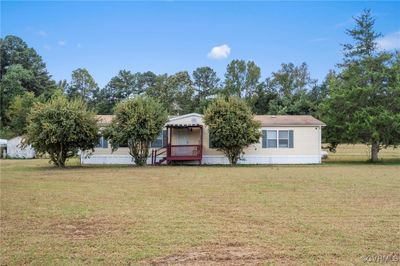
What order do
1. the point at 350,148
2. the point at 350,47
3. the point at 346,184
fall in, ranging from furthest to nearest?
the point at 350,148, the point at 350,47, the point at 346,184

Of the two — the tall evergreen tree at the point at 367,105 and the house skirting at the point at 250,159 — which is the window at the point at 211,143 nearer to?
the house skirting at the point at 250,159

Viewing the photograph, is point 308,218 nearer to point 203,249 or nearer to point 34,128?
point 203,249

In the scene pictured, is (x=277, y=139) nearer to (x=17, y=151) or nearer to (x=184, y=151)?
(x=184, y=151)

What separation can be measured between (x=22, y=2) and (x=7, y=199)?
30.0 feet

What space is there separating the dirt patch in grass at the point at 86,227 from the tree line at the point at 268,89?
51.7ft

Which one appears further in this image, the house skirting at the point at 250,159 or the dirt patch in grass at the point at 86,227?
the house skirting at the point at 250,159

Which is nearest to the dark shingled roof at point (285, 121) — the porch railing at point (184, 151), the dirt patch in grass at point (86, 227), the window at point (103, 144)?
the window at point (103, 144)

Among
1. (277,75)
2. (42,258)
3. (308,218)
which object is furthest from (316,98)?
(42,258)

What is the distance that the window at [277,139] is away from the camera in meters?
24.4

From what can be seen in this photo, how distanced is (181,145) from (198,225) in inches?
661

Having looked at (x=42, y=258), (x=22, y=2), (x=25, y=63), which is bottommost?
(x=42, y=258)

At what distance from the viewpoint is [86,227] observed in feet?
21.8

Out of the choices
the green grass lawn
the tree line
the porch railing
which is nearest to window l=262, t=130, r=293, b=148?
the tree line

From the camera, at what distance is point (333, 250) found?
523 cm
